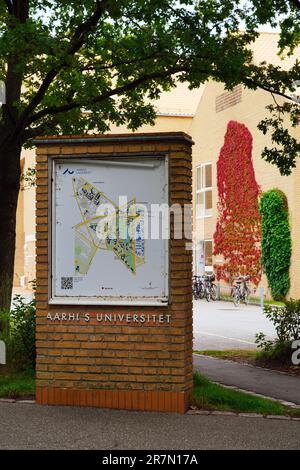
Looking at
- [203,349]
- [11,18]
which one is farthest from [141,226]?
[203,349]

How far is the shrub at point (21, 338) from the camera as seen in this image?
1024 centimetres

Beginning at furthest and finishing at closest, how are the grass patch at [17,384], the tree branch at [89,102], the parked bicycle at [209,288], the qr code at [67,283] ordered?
the parked bicycle at [209,288], the tree branch at [89,102], the grass patch at [17,384], the qr code at [67,283]

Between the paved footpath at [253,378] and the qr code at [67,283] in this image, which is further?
the paved footpath at [253,378]

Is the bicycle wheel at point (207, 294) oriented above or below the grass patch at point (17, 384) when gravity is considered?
above

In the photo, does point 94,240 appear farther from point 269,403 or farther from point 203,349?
point 203,349

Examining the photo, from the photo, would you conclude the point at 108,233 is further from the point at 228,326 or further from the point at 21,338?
the point at 228,326

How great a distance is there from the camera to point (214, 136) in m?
38.0

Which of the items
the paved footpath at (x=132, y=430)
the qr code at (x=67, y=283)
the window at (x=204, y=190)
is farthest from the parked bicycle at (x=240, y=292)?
the paved footpath at (x=132, y=430)

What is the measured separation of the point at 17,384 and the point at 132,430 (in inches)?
99.1

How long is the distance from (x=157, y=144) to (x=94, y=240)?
1164 mm

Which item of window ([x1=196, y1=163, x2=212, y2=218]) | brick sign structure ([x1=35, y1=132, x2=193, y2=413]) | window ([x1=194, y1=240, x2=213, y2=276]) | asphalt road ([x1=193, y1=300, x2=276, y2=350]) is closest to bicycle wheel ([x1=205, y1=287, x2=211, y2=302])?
asphalt road ([x1=193, y1=300, x2=276, y2=350])

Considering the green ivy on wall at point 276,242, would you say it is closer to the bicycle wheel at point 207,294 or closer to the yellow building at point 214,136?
the yellow building at point 214,136

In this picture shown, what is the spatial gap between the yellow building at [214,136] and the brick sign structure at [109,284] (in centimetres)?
1971

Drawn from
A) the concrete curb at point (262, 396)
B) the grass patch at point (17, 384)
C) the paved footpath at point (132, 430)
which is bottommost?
the concrete curb at point (262, 396)
